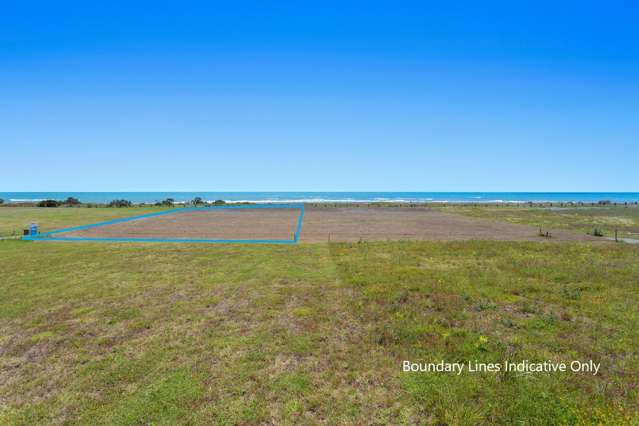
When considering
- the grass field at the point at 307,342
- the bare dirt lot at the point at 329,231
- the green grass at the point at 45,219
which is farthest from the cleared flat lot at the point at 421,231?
the green grass at the point at 45,219

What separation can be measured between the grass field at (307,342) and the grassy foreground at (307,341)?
3 centimetres

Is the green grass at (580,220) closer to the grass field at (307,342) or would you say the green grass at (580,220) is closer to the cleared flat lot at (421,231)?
the cleared flat lot at (421,231)

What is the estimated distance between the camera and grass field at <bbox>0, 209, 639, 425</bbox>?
4293mm

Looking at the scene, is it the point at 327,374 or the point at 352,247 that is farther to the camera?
the point at 352,247

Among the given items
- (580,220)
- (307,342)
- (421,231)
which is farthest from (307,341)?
(580,220)

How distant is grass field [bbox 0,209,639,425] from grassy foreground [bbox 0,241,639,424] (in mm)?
34

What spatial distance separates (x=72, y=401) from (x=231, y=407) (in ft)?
8.46

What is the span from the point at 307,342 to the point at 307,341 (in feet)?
0.14

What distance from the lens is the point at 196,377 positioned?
4977mm

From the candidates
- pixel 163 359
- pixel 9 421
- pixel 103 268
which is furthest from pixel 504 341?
pixel 103 268

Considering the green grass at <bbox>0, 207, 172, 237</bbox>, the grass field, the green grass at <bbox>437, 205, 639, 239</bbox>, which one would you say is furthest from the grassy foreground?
the green grass at <bbox>437, 205, 639, 239</bbox>

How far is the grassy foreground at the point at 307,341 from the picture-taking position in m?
4.30

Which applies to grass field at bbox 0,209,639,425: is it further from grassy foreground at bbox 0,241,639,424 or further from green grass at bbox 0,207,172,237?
green grass at bbox 0,207,172,237

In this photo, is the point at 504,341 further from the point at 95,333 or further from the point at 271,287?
the point at 95,333
